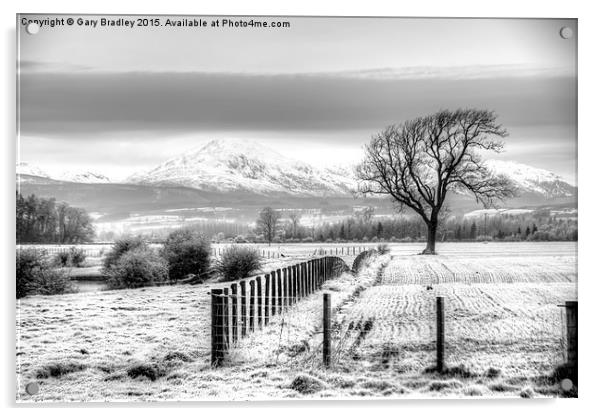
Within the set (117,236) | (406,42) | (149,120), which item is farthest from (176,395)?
(406,42)

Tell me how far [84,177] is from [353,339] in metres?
3.52

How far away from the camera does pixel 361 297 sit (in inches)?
323

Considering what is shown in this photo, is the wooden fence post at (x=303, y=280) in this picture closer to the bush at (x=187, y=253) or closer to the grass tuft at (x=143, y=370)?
the bush at (x=187, y=253)

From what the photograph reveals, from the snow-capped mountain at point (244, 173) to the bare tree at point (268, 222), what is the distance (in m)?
0.24

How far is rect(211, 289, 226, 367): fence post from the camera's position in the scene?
7.42m

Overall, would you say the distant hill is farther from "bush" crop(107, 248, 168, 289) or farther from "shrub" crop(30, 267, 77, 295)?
"shrub" crop(30, 267, 77, 295)

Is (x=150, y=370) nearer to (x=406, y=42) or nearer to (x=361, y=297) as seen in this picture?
(x=361, y=297)

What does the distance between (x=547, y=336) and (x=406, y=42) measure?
143 inches

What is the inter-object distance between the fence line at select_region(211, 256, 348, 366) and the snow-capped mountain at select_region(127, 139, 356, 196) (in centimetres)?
95

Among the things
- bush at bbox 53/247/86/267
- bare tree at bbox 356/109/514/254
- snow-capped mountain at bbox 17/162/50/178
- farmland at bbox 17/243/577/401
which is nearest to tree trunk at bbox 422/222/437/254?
bare tree at bbox 356/109/514/254

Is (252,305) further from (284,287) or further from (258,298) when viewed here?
(284,287)

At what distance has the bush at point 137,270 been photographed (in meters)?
7.94

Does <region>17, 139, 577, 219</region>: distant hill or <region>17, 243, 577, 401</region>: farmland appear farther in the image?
<region>17, 139, 577, 219</region>: distant hill

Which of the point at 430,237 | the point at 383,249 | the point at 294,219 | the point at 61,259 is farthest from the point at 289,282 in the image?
the point at 61,259
